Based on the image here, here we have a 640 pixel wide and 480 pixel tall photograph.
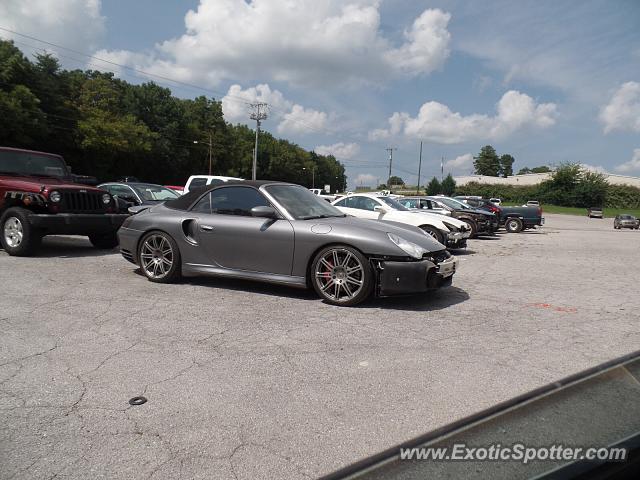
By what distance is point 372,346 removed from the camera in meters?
3.99

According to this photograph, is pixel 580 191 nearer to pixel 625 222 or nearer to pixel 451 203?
pixel 625 222

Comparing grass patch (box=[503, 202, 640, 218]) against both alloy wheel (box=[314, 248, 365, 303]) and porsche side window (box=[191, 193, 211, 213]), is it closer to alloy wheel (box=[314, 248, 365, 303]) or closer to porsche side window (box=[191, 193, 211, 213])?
porsche side window (box=[191, 193, 211, 213])

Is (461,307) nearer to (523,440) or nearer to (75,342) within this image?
(75,342)

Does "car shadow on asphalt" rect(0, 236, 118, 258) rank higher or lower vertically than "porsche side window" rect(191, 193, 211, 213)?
lower

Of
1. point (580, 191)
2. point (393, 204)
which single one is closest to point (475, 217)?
point (393, 204)

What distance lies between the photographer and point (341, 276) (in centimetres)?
536

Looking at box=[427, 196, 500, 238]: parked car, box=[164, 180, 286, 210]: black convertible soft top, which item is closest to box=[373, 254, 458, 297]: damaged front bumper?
box=[164, 180, 286, 210]: black convertible soft top

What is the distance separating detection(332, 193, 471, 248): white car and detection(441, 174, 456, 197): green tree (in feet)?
264

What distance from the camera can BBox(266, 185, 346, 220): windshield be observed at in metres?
5.92

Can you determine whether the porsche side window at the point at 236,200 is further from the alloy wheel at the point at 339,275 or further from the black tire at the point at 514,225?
the black tire at the point at 514,225

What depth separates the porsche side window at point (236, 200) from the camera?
599 cm

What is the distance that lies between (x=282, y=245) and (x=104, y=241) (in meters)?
5.88

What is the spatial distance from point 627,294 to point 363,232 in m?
4.35

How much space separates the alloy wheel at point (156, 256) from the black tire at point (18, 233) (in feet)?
9.89
